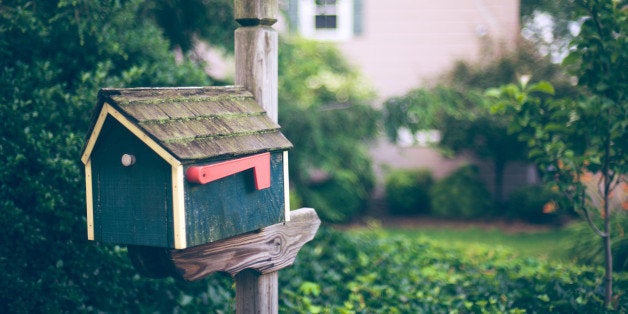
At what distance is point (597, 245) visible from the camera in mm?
5547

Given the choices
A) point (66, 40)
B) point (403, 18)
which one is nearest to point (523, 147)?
point (403, 18)

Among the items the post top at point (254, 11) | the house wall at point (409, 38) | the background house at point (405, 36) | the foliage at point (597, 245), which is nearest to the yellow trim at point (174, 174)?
the post top at point (254, 11)

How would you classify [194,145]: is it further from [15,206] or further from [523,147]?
[523,147]

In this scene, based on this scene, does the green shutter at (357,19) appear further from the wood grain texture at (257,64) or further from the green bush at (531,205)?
the wood grain texture at (257,64)

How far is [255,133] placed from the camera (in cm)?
284

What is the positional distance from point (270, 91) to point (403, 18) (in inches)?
385

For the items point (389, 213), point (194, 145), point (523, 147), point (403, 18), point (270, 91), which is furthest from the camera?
point (403, 18)

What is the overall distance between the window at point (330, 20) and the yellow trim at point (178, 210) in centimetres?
1021

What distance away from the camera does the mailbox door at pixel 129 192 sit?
248 centimetres

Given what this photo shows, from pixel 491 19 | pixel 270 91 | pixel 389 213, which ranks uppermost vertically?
pixel 491 19

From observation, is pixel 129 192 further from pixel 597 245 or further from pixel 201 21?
pixel 597 245

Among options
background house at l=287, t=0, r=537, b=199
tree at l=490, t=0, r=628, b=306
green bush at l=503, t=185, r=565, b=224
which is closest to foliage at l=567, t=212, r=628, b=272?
tree at l=490, t=0, r=628, b=306

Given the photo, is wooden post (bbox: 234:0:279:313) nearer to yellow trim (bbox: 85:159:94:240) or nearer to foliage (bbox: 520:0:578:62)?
yellow trim (bbox: 85:159:94:240)

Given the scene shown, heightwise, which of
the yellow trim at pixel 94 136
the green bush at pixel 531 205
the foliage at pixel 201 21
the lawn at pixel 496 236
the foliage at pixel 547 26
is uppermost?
the foliage at pixel 547 26
